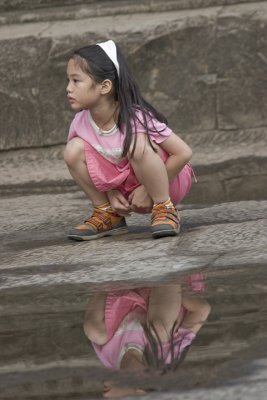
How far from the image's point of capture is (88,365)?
2707 millimetres

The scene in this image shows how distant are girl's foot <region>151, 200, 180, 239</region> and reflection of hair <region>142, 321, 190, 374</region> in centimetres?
118

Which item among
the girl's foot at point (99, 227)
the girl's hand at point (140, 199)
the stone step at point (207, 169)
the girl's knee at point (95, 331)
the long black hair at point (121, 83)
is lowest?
the stone step at point (207, 169)

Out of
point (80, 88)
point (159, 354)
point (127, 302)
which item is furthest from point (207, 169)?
point (159, 354)

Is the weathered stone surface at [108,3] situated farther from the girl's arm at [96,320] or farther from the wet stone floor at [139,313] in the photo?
the girl's arm at [96,320]

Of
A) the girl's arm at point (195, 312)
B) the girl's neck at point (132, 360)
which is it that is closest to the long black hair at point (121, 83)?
the girl's arm at point (195, 312)

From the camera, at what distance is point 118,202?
428 centimetres

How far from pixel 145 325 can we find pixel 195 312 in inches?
5.8

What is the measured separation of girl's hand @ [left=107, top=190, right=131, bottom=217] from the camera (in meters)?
4.27

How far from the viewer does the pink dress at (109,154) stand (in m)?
4.18

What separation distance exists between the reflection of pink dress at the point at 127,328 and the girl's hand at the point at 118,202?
844 mm

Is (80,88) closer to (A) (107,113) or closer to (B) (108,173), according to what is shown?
(A) (107,113)

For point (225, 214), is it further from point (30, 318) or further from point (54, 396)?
point (54, 396)

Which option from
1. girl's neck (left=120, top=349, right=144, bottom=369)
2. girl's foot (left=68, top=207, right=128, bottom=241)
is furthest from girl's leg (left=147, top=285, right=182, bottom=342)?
girl's foot (left=68, top=207, right=128, bottom=241)

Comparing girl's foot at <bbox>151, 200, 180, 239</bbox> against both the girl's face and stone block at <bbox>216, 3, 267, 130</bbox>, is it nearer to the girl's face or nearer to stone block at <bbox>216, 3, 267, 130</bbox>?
the girl's face
